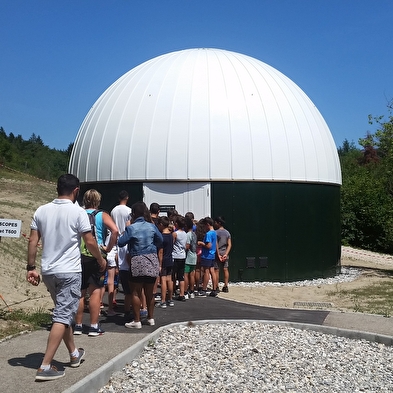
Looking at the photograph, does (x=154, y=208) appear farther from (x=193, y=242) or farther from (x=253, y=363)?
(x=253, y=363)

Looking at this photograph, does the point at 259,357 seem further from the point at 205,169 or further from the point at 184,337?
the point at 205,169

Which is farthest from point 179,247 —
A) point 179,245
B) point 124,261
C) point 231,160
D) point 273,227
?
point 273,227

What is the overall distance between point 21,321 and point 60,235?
2808mm

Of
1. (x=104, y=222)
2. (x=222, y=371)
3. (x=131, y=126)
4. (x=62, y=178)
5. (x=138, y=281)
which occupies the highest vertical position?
(x=131, y=126)

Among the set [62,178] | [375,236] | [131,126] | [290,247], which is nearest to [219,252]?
[290,247]

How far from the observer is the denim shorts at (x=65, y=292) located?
4.68m

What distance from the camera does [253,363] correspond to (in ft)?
19.4

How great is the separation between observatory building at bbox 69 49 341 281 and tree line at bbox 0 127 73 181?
126ft

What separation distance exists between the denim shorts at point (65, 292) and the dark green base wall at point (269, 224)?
27.0ft

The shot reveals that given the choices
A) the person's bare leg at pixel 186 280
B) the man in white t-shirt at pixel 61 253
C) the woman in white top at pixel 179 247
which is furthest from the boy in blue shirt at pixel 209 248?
the man in white t-shirt at pixel 61 253

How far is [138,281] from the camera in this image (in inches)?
264

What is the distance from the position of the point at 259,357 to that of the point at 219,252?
465cm

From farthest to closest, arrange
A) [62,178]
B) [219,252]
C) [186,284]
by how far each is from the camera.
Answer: [219,252] < [186,284] < [62,178]

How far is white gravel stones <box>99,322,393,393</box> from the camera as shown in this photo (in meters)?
5.24
